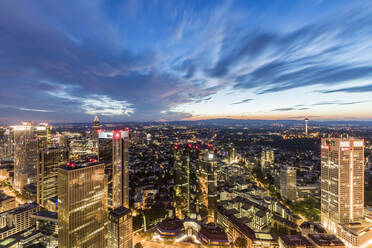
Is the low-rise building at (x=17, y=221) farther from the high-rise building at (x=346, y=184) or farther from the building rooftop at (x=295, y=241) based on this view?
the high-rise building at (x=346, y=184)

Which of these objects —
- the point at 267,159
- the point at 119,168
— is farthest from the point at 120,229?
the point at 267,159

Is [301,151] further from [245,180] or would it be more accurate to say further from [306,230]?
[306,230]

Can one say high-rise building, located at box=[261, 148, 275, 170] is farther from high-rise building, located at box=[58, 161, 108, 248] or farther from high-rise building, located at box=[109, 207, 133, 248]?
high-rise building, located at box=[58, 161, 108, 248]

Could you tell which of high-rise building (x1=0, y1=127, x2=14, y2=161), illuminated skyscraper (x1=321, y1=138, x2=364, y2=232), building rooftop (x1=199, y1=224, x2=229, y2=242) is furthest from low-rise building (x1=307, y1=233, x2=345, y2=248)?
high-rise building (x1=0, y1=127, x2=14, y2=161)

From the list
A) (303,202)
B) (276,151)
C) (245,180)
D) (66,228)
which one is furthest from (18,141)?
(276,151)

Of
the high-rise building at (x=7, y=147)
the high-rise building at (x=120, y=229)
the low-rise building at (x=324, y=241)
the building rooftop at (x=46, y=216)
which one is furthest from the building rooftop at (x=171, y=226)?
the high-rise building at (x=7, y=147)

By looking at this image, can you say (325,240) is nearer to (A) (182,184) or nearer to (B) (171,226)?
(B) (171,226)
